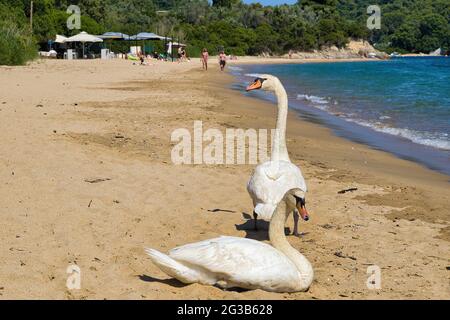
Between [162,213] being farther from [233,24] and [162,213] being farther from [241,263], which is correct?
[233,24]

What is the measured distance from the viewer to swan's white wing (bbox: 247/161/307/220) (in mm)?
5832

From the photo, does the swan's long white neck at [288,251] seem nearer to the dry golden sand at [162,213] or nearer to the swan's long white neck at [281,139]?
the dry golden sand at [162,213]

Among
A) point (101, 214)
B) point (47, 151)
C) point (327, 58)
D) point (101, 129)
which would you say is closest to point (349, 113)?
point (101, 129)

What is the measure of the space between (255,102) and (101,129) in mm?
9963

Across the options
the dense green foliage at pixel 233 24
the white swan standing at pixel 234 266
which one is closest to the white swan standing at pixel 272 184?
the white swan standing at pixel 234 266

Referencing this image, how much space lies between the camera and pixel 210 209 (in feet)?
23.1

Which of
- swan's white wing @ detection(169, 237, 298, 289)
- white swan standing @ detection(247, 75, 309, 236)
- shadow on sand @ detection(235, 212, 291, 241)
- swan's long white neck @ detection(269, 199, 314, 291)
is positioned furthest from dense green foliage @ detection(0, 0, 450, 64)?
swan's white wing @ detection(169, 237, 298, 289)

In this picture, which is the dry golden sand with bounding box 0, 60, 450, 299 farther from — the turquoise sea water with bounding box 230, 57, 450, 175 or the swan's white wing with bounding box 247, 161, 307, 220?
the turquoise sea water with bounding box 230, 57, 450, 175

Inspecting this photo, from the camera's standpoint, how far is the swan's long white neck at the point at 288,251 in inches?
182

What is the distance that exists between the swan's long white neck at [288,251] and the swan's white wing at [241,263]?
89mm

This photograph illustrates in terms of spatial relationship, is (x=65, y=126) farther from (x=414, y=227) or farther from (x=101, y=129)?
(x=414, y=227)

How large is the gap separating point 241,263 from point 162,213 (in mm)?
2434

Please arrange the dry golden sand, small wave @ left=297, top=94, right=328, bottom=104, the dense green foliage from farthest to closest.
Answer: the dense green foliage → small wave @ left=297, top=94, right=328, bottom=104 → the dry golden sand

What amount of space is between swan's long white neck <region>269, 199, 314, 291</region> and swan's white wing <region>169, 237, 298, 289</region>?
9cm
